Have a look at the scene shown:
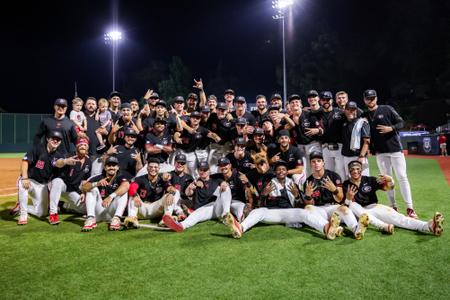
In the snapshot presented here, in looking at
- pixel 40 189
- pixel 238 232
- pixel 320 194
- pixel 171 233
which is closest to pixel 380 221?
pixel 320 194

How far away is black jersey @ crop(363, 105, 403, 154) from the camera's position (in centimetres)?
591

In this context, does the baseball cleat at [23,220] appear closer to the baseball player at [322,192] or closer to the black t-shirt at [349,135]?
the baseball player at [322,192]

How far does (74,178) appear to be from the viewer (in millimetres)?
6211

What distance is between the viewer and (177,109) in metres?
7.69

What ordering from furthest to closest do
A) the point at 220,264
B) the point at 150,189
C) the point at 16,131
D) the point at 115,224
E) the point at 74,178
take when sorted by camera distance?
the point at 16,131
the point at 74,178
the point at 150,189
the point at 115,224
the point at 220,264

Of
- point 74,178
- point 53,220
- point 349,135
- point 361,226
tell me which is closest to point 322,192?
point 361,226

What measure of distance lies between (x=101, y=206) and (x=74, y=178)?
2.77 ft

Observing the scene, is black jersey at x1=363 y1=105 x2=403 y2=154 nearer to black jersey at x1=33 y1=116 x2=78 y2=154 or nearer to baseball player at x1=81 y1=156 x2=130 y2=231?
baseball player at x1=81 y1=156 x2=130 y2=231

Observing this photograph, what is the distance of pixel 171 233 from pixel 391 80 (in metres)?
33.8

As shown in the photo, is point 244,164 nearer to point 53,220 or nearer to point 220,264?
point 220,264

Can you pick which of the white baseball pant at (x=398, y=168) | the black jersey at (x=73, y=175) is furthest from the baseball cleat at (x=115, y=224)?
the white baseball pant at (x=398, y=168)

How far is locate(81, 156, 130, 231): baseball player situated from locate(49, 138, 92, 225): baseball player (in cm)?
28

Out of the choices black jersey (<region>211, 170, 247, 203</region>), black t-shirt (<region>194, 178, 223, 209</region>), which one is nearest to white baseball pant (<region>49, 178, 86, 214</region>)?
black t-shirt (<region>194, 178, 223, 209</region>)

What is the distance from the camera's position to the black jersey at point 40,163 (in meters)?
6.07
